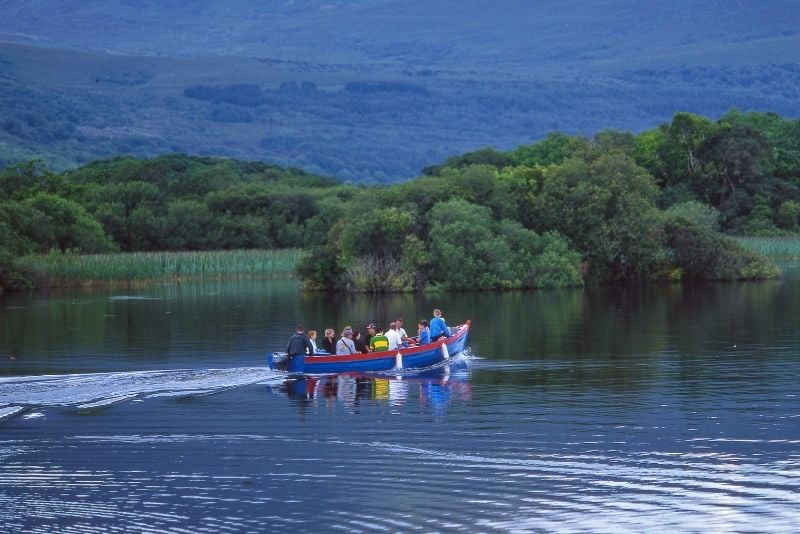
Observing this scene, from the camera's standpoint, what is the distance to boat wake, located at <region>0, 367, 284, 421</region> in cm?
3562

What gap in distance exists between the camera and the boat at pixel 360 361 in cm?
4041

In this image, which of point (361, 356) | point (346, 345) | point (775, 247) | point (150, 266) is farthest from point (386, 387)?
point (775, 247)

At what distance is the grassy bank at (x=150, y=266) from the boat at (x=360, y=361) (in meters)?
45.5

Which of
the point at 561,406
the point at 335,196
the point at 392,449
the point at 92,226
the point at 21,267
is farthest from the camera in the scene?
the point at 335,196

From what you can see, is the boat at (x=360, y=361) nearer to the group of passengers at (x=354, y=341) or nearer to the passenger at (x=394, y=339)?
the group of passengers at (x=354, y=341)

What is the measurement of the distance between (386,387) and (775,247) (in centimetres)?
Result: 6307

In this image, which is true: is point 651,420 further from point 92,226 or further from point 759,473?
point 92,226

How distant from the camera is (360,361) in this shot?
1599 inches

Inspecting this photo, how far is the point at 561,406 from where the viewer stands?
33531 mm

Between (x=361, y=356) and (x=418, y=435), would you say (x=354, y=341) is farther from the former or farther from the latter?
(x=418, y=435)

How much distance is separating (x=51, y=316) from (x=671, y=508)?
1727 inches

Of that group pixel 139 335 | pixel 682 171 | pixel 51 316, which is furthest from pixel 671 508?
pixel 682 171

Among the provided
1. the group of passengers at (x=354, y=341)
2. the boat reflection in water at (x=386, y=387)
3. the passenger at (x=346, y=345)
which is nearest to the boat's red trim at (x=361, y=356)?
the group of passengers at (x=354, y=341)

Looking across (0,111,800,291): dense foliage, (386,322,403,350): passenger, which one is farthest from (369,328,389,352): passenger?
(0,111,800,291): dense foliage
